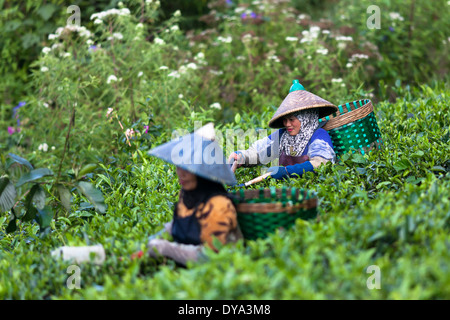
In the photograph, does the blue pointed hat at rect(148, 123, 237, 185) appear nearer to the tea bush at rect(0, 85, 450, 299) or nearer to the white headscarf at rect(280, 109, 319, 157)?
the tea bush at rect(0, 85, 450, 299)

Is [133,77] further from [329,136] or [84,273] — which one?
[84,273]

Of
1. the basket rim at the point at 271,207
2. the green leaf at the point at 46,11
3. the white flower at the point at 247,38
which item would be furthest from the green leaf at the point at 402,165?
the green leaf at the point at 46,11

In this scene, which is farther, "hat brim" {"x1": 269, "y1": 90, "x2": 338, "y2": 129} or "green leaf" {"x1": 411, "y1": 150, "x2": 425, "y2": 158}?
"hat brim" {"x1": 269, "y1": 90, "x2": 338, "y2": 129}

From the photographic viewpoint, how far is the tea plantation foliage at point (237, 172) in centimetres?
211

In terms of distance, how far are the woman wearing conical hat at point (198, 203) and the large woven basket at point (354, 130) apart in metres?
1.43

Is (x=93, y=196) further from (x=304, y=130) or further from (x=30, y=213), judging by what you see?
(x=304, y=130)

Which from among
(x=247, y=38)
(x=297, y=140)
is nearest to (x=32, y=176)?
(x=297, y=140)

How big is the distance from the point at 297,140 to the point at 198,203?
1.35 metres

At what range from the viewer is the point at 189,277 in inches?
84.4

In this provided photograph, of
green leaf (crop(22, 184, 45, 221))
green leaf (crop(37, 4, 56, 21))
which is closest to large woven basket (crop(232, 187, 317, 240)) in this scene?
green leaf (crop(22, 184, 45, 221))


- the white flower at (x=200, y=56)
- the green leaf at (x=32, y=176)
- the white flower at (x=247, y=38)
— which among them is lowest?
the green leaf at (x=32, y=176)

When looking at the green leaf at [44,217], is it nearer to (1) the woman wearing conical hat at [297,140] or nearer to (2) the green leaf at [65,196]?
(2) the green leaf at [65,196]

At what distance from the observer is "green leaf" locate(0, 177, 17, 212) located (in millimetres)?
2963
